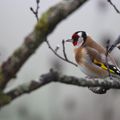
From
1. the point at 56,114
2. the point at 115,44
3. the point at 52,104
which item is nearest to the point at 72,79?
the point at 115,44

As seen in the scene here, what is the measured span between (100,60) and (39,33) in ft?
7.27

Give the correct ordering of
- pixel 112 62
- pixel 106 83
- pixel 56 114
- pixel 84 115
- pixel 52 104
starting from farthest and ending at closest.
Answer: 1. pixel 84 115
2. pixel 56 114
3. pixel 52 104
4. pixel 112 62
5. pixel 106 83

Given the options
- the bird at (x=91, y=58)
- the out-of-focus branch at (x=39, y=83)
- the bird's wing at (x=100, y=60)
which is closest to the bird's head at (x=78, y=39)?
the bird at (x=91, y=58)

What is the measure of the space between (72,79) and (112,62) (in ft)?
6.57

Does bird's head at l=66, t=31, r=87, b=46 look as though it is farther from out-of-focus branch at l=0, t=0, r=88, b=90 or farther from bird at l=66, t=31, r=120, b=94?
out-of-focus branch at l=0, t=0, r=88, b=90

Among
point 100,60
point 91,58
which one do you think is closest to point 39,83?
point 100,60

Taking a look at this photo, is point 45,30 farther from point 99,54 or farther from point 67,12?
point 99,54

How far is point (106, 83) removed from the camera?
2047 millimetres

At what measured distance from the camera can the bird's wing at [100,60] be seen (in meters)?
3.59

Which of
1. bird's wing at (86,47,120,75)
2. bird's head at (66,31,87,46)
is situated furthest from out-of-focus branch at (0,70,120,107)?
bird's head at (66,31,87,46)

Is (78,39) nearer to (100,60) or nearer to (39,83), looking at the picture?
(100,60)

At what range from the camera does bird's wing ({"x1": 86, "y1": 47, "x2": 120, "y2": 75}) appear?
359cm

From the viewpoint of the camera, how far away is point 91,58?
3920 millimetres

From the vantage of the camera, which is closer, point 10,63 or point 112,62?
point 10,63
